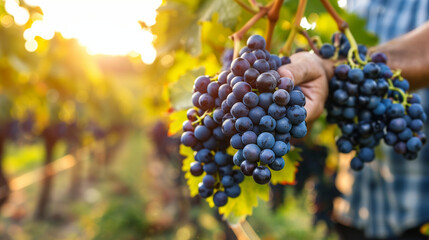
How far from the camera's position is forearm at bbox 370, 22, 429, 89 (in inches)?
40.8

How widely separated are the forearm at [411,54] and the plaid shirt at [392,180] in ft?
3.15

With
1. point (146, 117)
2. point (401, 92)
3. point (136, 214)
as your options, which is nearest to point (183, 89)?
point (401, 92)

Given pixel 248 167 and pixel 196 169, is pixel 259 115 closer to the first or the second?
pixel 248 167

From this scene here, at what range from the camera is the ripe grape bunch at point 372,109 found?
0.82 metres

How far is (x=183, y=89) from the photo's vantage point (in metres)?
1.00

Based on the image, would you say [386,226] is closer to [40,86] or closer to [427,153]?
[427,153]

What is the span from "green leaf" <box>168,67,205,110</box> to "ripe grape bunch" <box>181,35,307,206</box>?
23cm

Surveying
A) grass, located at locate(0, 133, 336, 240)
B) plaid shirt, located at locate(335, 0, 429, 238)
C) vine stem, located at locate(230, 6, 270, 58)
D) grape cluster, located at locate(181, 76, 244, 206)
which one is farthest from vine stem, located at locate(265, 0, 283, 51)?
grass, located at locate(0, 133, 336, 240)

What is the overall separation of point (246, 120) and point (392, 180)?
75.3 inches

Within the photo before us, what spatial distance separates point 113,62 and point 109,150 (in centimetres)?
1031

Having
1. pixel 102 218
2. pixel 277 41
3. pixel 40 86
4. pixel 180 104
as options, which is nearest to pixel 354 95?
pixel 180 104

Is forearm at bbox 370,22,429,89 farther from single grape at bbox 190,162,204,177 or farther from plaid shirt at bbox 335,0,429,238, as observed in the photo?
plaid shirt at bbox 335,0,429,238

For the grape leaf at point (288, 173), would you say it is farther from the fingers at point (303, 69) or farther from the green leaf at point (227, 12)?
the green leaf at point (227, 12)

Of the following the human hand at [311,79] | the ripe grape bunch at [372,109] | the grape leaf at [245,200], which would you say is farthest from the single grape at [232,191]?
the ripe grape bunch at [372,109]
